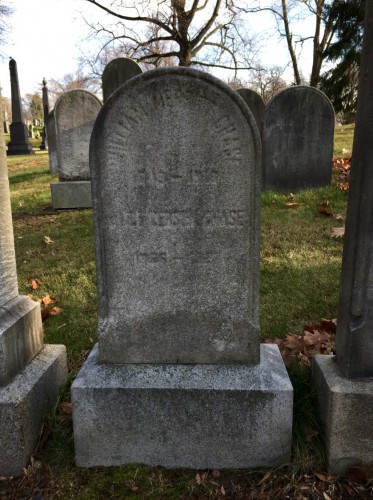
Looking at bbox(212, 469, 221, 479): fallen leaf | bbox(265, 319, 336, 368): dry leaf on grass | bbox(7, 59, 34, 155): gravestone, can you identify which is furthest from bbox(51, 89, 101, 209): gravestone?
bbox(7, 59, 34, 155): gravestone

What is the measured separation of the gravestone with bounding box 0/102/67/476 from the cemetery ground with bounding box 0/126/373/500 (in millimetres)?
105

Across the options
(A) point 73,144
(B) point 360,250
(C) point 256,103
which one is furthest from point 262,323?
(C) point 256,103

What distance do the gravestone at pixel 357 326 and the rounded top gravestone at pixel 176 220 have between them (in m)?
0.46

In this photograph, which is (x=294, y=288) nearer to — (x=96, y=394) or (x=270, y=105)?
(x=96, y=394)

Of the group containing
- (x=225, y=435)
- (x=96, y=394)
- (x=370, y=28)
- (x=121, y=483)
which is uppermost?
(x=370, y=28)

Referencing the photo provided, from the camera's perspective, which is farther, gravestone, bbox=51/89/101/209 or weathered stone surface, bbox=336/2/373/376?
gravestone, bbox=51/89/101/209

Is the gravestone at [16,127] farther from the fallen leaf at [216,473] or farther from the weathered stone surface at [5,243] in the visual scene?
the fallen leaf at [216,473]

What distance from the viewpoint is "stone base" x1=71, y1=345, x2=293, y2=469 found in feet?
7.33

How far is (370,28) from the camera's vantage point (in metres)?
1.94

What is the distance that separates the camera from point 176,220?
7.30 ft

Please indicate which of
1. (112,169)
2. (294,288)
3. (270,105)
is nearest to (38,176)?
(270,105)

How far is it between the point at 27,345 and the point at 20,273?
263 centimetres

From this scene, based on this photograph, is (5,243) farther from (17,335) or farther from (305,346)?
(305,346)

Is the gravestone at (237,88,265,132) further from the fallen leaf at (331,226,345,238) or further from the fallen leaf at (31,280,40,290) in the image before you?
the fallen leaf at (31,280,40,290)
